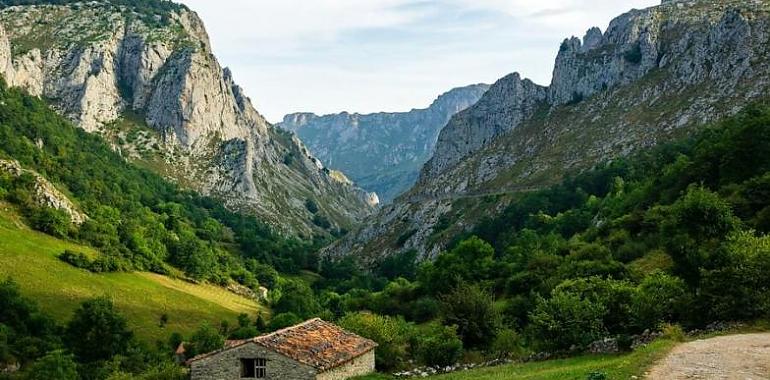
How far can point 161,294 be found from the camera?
12938 centimetres

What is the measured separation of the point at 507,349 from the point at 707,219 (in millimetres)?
20514

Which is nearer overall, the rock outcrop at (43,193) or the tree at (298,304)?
the tree at (298,304)

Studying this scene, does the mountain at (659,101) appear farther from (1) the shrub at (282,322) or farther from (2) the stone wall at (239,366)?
(2) the stone wall at (239,366)

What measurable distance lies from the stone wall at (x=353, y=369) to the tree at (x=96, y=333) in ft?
213

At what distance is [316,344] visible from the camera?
40.3 m

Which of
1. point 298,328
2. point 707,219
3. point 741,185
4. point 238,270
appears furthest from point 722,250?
point 238,270

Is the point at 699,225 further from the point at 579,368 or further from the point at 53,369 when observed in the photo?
the point at 53,369

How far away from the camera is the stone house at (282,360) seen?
37031 millimetres

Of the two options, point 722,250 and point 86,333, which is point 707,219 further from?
point 86,333

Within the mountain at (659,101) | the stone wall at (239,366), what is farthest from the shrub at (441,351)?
the mountain at (659,101)

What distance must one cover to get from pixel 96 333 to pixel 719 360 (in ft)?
296

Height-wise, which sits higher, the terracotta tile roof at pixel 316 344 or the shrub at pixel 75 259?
the terracotta tile roof at pixel 316 344

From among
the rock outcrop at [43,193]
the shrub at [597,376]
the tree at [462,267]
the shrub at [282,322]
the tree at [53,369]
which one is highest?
the rock outcrop at [43,193]

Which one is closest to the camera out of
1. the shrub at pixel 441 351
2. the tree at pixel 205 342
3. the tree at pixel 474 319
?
the shrub at pixel 441 351
